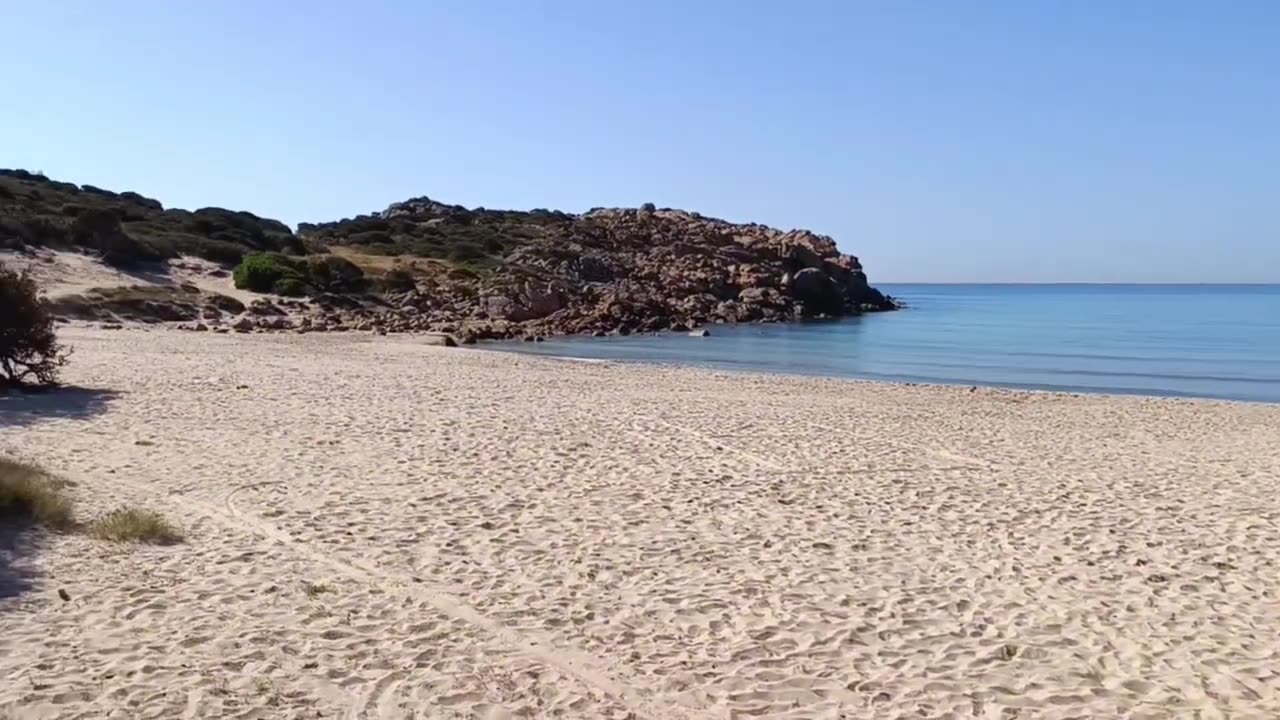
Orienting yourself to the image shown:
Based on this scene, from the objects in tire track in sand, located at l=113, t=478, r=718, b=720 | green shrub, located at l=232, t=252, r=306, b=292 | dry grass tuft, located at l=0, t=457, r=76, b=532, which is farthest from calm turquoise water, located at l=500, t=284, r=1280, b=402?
dry grass tuft, located at l=0, t=457, r=76, b=532

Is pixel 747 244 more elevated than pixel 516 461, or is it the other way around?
pixel 747 244

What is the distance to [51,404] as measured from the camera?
15398 millimetres

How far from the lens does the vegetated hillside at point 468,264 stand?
40.4m

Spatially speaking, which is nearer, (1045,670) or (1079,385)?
(1045,670)

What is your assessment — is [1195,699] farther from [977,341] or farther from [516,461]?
[977,341]

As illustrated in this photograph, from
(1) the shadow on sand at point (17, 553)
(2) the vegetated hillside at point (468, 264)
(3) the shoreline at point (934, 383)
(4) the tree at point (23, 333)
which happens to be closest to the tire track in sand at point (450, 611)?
(1) the shadow on sand at point (17, 553)

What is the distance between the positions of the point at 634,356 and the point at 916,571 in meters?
27.4

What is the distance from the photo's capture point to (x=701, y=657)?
20.9ft

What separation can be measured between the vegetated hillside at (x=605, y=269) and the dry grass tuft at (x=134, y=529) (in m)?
32.2

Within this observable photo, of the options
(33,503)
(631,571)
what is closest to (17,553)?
(33,503)

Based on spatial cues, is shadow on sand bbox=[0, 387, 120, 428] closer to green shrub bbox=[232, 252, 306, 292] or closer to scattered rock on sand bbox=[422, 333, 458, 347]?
scattered rock on sand bbox=[422, 333, 458, 347]

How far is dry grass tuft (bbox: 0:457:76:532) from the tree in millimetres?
8693

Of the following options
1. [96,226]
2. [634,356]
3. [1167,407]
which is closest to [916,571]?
[1167,407]

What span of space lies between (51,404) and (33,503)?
25.5ft
